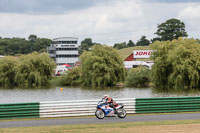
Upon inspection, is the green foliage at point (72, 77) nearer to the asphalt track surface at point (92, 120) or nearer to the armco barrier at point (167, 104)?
the armco barrier at point (167, 104)

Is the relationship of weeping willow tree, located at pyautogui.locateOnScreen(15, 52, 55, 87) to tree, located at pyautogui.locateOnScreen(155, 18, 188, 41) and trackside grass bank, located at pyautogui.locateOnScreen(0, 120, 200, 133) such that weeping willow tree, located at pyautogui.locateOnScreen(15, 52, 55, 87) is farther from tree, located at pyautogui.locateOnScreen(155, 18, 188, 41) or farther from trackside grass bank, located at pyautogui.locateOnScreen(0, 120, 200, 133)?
tree, located at pyautogui.locateOnScreen(155, 18, 188, 41)

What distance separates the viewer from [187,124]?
1833 centimetres

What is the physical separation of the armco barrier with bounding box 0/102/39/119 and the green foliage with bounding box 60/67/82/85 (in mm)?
56380

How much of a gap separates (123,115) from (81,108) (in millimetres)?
2493

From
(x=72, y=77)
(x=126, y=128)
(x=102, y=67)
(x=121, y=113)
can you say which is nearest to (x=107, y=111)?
(x=121, y=113)

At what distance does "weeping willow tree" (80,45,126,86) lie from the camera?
230ft

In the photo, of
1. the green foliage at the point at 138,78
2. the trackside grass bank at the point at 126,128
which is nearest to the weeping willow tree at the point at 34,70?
the green foliage at the point at 138,78

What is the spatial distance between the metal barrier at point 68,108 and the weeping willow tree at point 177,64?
38812 mm

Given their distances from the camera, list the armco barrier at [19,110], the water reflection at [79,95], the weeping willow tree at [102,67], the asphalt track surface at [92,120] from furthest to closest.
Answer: the weeping willow tree at [102,67], the water reflection at [79,95], the armco barrier at [19,110], the asphalt track surface at [92,120]

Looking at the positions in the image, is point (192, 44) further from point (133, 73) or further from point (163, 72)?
point (133, 73)

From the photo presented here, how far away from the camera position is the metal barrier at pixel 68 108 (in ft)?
70.3

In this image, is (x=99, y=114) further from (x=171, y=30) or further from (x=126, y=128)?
(x=171, y=30)

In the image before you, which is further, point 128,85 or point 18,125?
point 128,85

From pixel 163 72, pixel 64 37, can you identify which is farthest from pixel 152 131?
pixel 64 37
